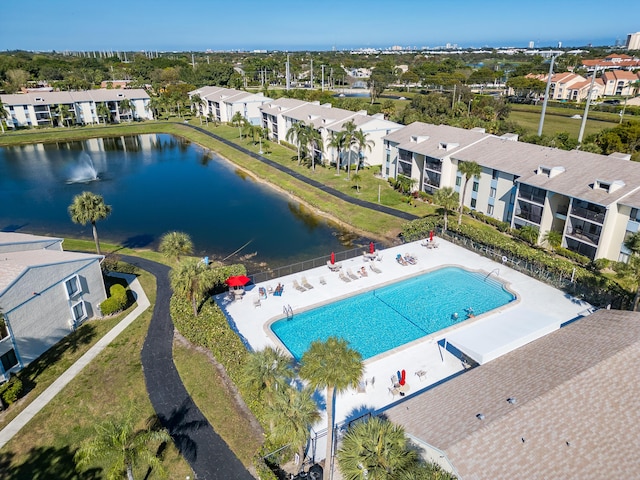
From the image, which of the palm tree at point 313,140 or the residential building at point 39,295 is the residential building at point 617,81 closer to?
the palm tree at point 313,140

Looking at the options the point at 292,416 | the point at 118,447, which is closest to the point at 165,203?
the point at 118,447

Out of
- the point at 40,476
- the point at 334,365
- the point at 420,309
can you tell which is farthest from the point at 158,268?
the point at 334,365

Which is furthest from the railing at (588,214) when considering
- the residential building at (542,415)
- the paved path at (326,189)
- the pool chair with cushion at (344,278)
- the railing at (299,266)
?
the pool chair with cushion at (344,278)

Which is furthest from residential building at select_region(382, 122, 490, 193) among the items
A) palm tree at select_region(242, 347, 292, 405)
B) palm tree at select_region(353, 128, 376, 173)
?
palm tree at select_region(242, 347, 292, 405)

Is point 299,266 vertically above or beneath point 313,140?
beneath

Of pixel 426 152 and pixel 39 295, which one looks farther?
pixel 426 152

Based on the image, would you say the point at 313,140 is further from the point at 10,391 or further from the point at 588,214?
the point at 10,391
